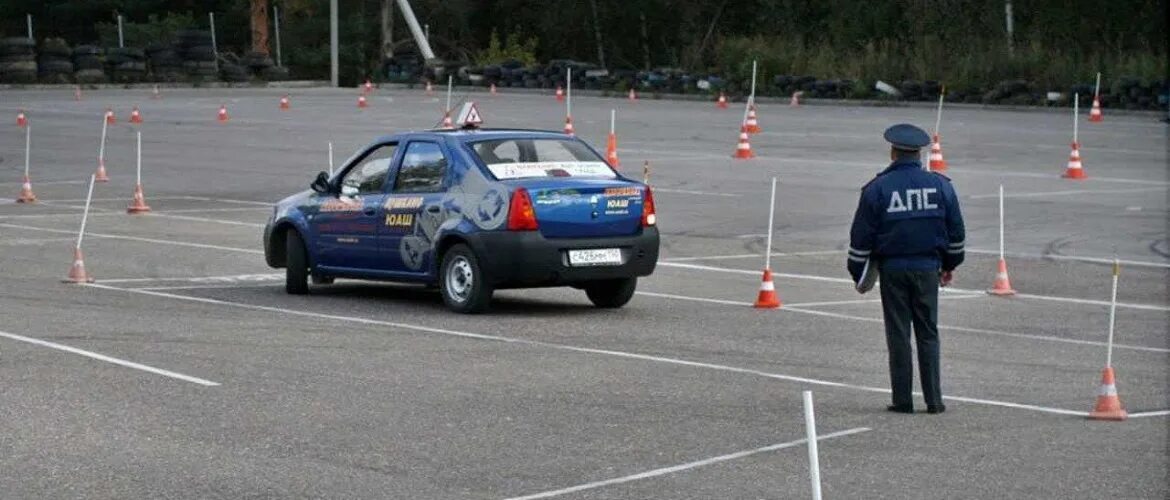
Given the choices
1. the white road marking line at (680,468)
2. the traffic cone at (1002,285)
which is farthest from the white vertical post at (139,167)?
the white road marking line at (680,468)

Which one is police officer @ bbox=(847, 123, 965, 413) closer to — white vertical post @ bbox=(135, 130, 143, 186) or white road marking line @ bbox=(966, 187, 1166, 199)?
white road marking line @ bbox=(966, 187, 1166, 199)

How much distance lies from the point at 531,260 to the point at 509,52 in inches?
2417

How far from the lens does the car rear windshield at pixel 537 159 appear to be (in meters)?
16.5

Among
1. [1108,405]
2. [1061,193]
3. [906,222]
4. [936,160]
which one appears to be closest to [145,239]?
[1061,193]

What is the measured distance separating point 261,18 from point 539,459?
71.2m

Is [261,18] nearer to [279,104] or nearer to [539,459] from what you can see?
[279,104]

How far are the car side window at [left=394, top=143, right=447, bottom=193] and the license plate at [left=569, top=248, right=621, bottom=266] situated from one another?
4.40 ft

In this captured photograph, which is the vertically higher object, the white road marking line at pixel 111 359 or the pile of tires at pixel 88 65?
the white road marking line at pixel 111 359

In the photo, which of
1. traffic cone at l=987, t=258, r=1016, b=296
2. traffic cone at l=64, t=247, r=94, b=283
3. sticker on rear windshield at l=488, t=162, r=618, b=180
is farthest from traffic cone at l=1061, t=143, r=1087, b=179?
traffic cone at l=64, t=247, r=94, b=283

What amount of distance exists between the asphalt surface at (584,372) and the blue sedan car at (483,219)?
0.34 m

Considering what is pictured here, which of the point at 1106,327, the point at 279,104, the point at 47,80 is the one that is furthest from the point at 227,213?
the point at 47,80

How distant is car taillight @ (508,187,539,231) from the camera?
1591 centimetres

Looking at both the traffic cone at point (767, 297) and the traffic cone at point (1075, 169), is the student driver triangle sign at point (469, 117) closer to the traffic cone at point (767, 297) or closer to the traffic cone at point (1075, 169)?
the traffic cone at point (767, 297)

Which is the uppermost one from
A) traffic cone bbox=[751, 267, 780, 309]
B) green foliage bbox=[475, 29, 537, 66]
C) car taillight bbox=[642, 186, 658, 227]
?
car taillight bbox=[642, 186, 658, 227]
